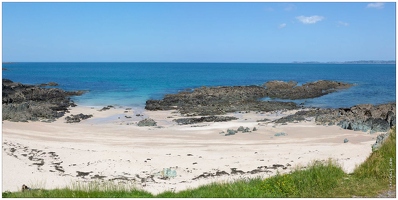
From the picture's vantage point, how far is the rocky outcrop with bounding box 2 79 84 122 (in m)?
30.9

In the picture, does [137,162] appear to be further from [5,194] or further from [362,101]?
[362,101]

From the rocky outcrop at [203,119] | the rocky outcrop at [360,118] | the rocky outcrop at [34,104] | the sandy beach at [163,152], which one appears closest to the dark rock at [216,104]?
the rocky outcrop at [203,119]

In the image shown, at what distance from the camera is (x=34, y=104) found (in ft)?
133

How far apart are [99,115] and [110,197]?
2768 centimetres

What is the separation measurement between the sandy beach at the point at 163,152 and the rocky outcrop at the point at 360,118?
1.01m

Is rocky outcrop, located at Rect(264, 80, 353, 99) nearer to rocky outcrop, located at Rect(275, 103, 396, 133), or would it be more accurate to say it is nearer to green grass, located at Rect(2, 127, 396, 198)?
rocky outcrop, located at Rect(275, 103, 396, 133)

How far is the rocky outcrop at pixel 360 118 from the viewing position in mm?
23953

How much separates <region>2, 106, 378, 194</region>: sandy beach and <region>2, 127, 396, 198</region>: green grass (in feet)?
10.0

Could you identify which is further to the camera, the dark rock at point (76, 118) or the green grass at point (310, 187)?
the dark rock at point (76, 118)

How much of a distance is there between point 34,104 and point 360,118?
33.2 metres

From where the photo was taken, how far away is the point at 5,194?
32.2 ft

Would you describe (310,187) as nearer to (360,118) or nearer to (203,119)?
(360,118)

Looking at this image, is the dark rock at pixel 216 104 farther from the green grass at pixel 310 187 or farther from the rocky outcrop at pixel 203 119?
the green grass at pixel 310 187

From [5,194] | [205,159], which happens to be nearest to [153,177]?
[205,159]
